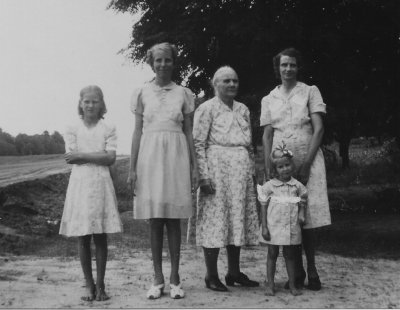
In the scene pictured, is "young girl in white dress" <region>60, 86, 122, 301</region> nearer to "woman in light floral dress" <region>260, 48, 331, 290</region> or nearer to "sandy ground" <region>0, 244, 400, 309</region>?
"sandy ground" <region>0, 244, 400, 309</region>

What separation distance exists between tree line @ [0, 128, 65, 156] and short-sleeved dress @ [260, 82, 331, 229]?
138 feet

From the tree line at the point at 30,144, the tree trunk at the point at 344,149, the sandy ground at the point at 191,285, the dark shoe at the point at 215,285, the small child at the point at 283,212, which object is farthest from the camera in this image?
the tree line at the point at 30,144

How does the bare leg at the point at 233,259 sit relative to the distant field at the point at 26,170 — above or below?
below

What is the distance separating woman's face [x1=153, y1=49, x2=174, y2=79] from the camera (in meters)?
4.84

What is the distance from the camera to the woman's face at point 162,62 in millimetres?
4836

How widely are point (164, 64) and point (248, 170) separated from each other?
1.29m

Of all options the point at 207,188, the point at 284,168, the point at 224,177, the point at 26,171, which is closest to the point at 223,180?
the point at 224,177

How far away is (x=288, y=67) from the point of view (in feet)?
16.9

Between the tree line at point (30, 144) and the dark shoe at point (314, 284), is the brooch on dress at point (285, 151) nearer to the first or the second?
the dark shoe at point (314, 284)

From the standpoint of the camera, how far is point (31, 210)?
33.8ft

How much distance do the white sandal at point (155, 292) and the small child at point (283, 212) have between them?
964 millimetres

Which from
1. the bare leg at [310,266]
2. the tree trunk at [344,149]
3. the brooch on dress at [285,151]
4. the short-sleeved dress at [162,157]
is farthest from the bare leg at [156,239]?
the tree trunk at [344,149]

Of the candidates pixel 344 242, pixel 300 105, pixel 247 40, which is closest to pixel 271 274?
pixel 300 105

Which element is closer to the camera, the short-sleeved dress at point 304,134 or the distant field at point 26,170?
the short-sleeved dress at point 304,134
